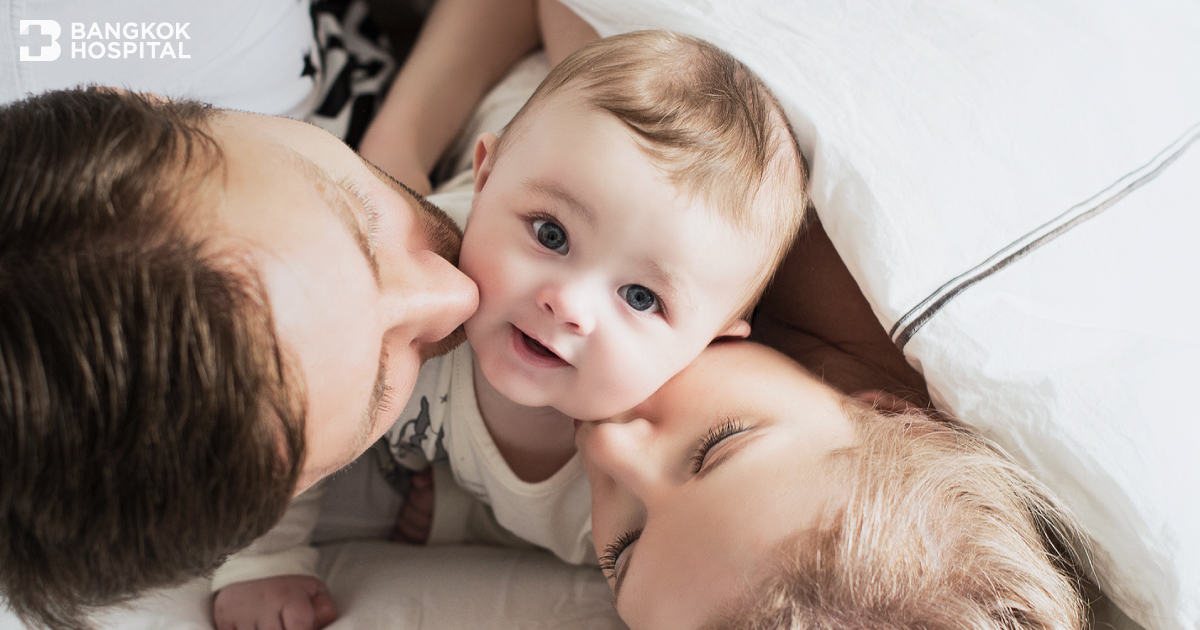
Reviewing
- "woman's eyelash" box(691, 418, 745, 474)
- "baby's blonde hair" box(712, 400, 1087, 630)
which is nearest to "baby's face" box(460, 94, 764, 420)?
"woman's eyelash" box(691, 418, 745, 474)

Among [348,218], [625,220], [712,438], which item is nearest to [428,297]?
[348,218]

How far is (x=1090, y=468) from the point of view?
727 millimetres

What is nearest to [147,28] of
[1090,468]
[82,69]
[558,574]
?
[82,69]

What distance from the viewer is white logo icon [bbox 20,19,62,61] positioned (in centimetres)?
92

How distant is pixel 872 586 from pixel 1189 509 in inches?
13.2

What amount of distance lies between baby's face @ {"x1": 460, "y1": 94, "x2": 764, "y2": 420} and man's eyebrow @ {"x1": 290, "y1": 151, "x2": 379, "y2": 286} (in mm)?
161

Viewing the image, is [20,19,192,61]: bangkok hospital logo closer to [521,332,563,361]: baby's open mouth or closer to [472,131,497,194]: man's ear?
[472,131,497,194]: man's ear

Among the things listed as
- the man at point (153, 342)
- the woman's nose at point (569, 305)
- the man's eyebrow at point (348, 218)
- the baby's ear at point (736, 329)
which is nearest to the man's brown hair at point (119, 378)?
the man at point (153, 342)

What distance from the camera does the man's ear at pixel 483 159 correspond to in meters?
0.92

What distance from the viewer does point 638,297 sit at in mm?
821

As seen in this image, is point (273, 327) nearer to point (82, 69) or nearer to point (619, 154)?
point (619, 154)

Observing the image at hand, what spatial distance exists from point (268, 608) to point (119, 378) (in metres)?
0.64

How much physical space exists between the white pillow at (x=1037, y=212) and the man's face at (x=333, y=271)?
0.44 metres

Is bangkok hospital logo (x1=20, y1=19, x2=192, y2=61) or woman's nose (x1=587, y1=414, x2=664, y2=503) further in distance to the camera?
bangkok hospital logo (x1=20, y1=19, x2=192, y2=61)
